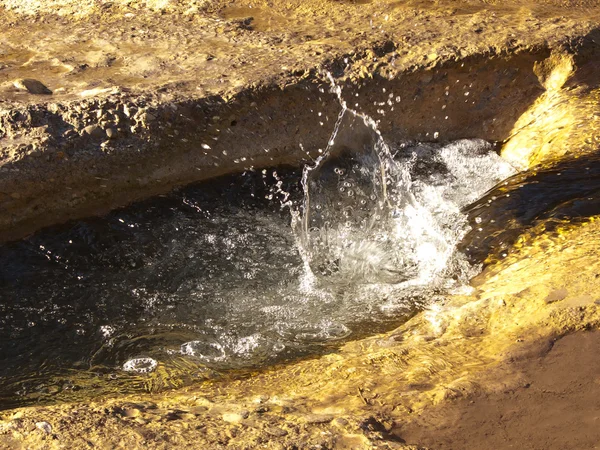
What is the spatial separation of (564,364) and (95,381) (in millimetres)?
2066

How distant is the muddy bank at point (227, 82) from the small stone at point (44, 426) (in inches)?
77.3

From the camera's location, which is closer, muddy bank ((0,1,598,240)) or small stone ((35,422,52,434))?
small stone ((35,422,52,434))

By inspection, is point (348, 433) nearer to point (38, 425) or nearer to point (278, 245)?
point (38, 425)

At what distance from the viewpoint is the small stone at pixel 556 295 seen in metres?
3.32

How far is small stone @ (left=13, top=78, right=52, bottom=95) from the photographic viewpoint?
4.66 m

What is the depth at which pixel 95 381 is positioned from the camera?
355cm

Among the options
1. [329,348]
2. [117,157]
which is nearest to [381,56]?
[117,157]

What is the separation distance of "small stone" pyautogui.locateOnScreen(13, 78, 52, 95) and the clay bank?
3 cm

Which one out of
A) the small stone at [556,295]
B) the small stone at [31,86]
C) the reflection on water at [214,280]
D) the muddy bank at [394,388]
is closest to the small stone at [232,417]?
the muddy bank at [394,388]

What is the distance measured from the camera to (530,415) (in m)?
2.77

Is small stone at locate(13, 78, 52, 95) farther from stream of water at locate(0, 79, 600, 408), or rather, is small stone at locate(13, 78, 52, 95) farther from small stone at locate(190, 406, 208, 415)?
small stone at locate(190, 406, 208, 415)

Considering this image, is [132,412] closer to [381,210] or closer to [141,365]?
[141,365]

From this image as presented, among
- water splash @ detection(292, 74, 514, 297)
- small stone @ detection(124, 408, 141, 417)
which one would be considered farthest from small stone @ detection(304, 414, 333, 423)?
water splash @ detection(292, 74, 514, 297)

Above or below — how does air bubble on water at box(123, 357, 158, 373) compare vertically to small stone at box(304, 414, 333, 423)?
below
